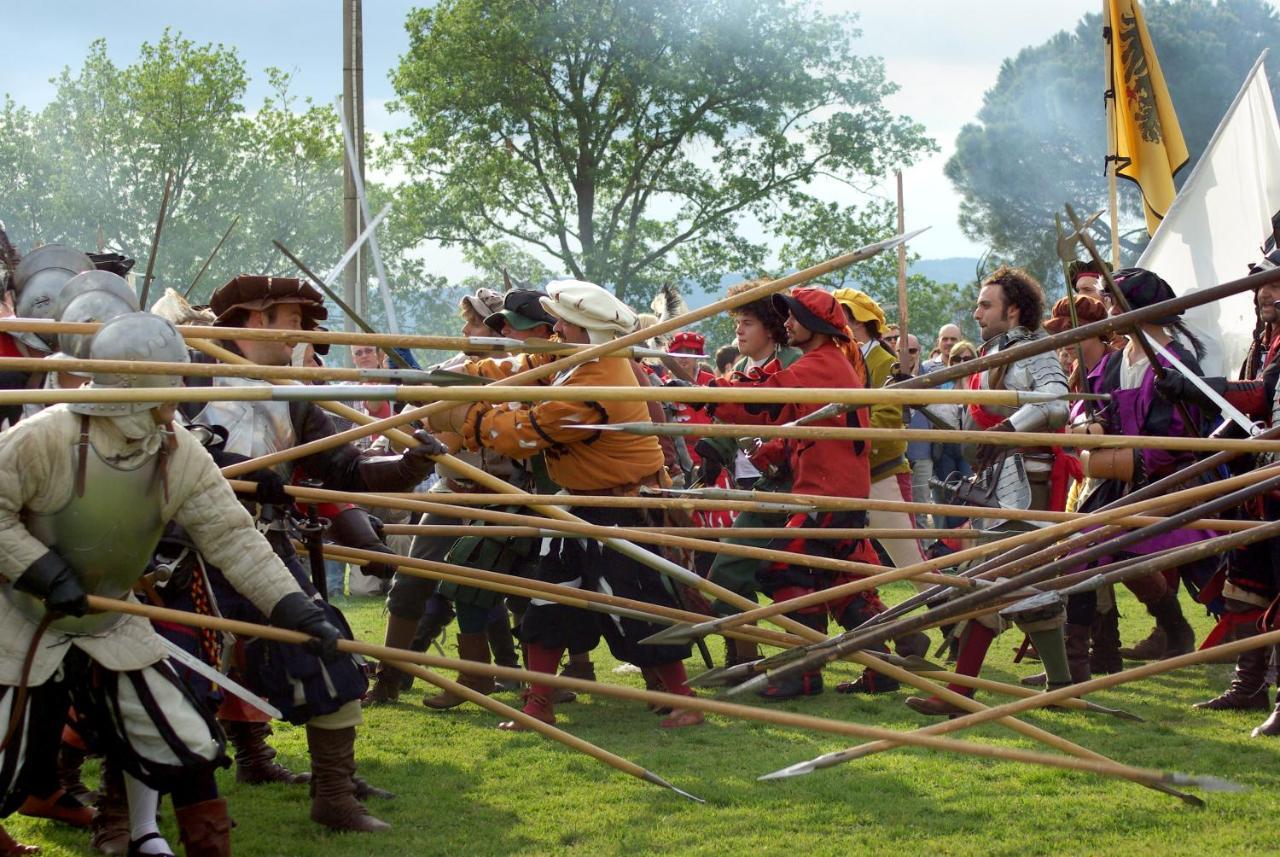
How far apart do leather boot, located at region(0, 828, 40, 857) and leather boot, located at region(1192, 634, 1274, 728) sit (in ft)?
15.3

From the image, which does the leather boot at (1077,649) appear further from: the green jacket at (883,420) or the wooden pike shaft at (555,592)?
the wooden pike shaft at (555,592)

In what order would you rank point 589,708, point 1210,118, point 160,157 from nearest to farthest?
point 589,708, point 160,157, point 1210,118

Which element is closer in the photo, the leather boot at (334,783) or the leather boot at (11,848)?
the leather boot at (11,848)

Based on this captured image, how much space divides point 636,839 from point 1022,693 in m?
1.25

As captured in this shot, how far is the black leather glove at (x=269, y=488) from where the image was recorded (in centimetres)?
459

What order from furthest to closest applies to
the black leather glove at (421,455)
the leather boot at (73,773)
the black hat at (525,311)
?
the black hat at (525,311)
the leather boot at (73,773)
the black leather glove at (421,455)

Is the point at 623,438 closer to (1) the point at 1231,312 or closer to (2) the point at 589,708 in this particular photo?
(2) the point at 589,708

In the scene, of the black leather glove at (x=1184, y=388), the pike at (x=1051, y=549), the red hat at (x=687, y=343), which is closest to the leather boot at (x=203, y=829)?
the pike at (x=1051, y=549)

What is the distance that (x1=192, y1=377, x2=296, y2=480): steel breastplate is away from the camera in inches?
197

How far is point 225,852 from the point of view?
4152 millimetres

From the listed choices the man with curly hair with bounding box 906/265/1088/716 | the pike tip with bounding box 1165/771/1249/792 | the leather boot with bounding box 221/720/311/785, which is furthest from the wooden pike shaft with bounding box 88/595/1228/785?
the man with curly hair with bounding box 906/265/1088/716

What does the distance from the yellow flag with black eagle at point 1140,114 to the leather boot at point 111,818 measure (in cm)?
716

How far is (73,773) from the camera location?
17.0 feet

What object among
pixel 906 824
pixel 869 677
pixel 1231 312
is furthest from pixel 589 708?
pixel 1231 312
